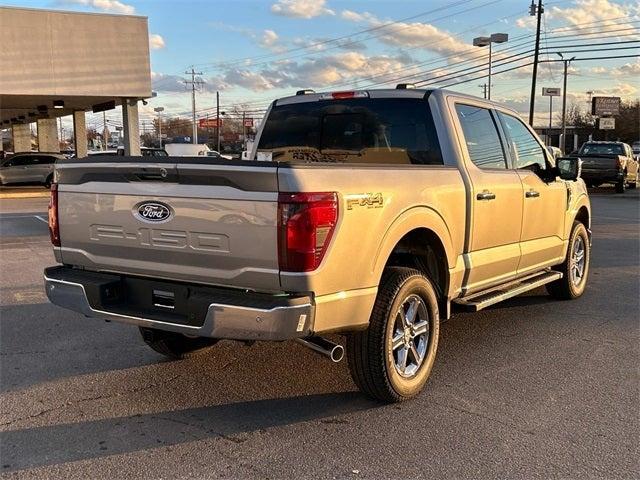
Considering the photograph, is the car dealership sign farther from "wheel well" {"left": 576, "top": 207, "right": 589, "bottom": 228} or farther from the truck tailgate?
the truck tailgate

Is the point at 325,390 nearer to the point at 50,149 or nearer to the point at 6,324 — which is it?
the point at 6,324

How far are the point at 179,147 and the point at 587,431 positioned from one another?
38.5 metres

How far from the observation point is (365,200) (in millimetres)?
3650

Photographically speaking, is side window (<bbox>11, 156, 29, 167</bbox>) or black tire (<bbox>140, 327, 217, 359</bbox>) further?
side window (<bbox>11, 156, 29, 167</bbox>)

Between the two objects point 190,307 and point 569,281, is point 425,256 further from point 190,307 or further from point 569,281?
point 569,281

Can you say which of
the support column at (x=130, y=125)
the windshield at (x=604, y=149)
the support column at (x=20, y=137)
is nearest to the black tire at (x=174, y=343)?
the support column at (x=130, y=125)

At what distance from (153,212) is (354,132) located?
215cm

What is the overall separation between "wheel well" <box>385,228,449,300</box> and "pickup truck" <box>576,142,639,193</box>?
20530 mm

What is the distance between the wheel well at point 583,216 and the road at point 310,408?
145 centimetres

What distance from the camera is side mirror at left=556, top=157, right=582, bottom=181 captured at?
6352 millimetres

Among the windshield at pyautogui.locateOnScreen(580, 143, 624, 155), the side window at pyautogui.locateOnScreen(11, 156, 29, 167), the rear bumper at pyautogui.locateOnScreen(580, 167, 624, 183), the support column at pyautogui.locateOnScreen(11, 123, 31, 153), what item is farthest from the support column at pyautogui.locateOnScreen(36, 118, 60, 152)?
the rear bumper at pyautogui.locateOnScreen(580, 167, 624, 183)

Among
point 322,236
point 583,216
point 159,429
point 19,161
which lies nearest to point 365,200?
point 322,236

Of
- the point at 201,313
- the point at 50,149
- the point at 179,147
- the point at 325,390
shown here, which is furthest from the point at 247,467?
the point at 50,149

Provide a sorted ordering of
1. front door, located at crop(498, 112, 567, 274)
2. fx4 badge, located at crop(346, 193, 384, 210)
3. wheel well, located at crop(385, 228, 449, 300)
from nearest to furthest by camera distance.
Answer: fx4 badge, located at crop(346, 193, 384, 210) < wheel well, located at crop(385, 228, 449, 300) < front door, located at crop(498, 112, 567, 274)
